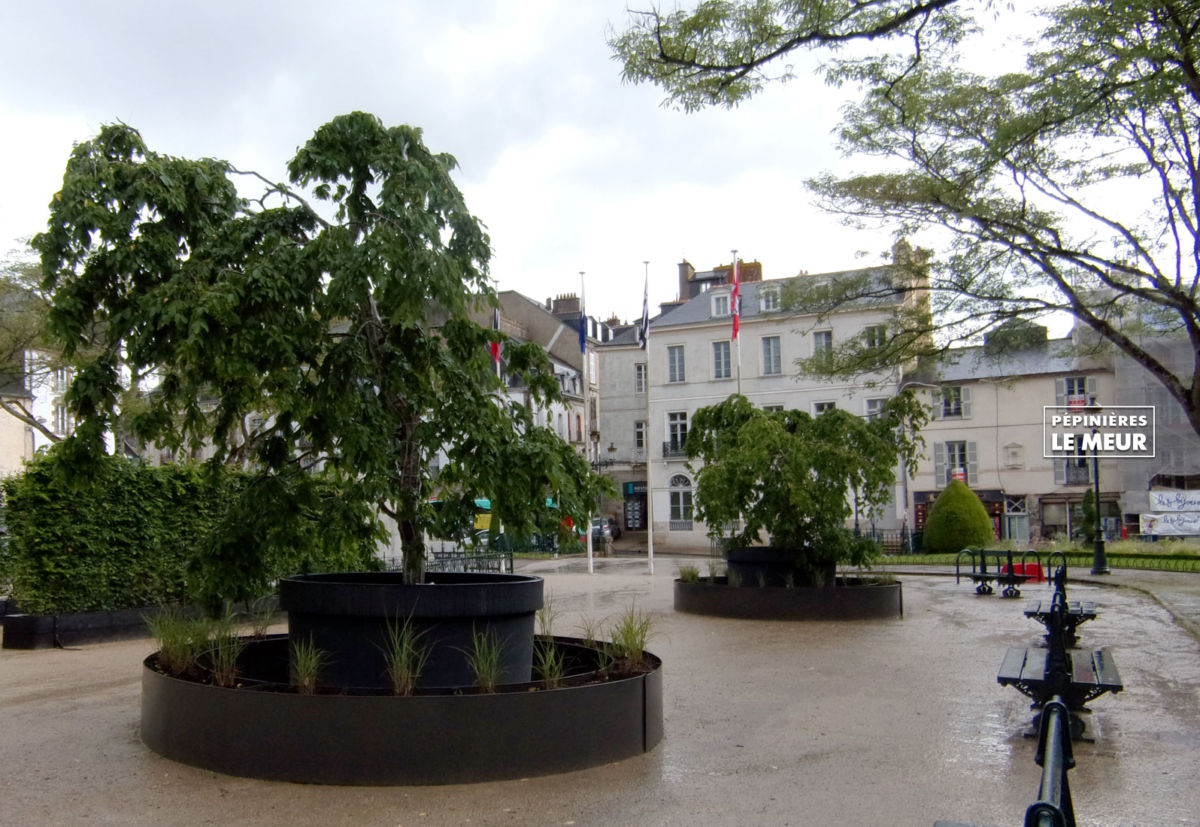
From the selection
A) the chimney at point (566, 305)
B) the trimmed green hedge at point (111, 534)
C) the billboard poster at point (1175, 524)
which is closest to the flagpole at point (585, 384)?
the trimmed green hedge at point (111, 534)

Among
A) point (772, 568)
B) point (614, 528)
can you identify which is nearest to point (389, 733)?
point (772, 568)

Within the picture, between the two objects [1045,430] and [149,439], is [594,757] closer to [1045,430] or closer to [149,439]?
[149,439]

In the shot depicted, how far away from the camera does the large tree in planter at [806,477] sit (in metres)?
14.8

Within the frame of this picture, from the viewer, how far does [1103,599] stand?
18172 mm

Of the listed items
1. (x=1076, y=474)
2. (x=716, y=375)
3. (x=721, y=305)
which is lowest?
(x=1076, y=474)

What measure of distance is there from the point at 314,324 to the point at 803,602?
975cm

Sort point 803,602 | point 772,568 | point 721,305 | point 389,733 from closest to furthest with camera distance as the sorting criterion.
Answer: point 389,733, point 803,602, point 772,568, point 721,305

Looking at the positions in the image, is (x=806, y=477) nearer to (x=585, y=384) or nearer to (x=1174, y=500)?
(x=585, y=384)

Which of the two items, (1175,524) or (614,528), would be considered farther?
(614,528)

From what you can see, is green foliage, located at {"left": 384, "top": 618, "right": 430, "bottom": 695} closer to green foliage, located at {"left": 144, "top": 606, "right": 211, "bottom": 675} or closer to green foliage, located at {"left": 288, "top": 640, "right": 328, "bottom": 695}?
green foliage, located at {"left": 288, "top": 640, "right": 328, "bottom": 695}

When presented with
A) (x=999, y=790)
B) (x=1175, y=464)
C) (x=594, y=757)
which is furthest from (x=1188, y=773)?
(x=1175, y=464)

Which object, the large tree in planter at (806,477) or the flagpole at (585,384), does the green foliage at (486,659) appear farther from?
the large tree in planter at (806,477)

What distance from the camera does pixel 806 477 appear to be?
48.8 feet

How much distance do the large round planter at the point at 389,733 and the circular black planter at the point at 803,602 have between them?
8757 millimetres
